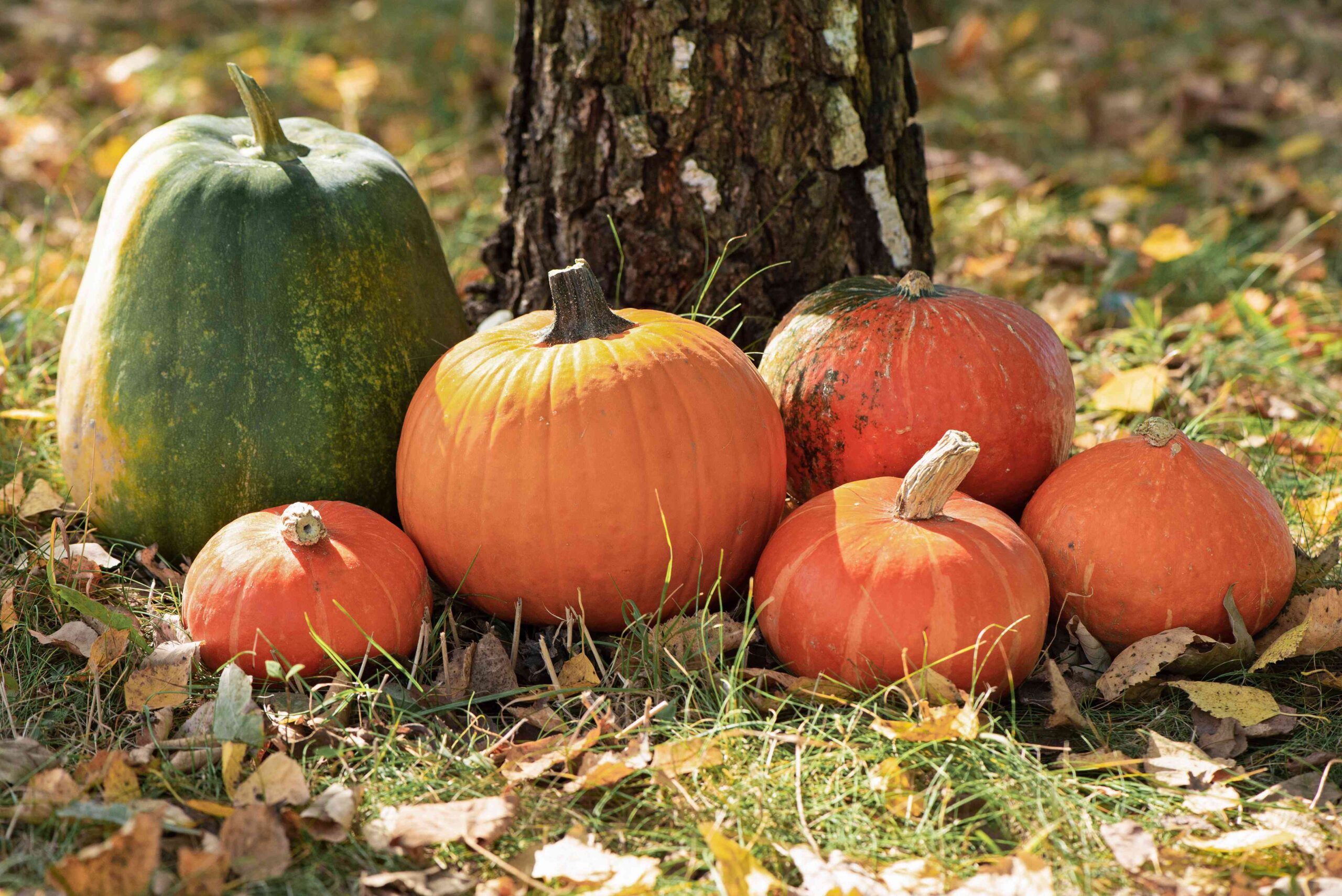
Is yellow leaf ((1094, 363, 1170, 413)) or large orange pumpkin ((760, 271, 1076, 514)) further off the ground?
large orange pumpkin ((760, 271, 1076, 514))

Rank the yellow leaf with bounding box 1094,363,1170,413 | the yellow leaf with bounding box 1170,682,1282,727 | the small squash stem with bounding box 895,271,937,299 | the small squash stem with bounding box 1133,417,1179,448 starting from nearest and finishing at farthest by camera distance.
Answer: the yellow leaf with bounding box 1170,682,1282,727, the small squash stem with bounding box 1133,417,1179,448, the small squash stem with bounding box 895,271,937,299, the yellow leaf with bounding box 1094,363,1170,413

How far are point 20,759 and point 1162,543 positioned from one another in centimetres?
206

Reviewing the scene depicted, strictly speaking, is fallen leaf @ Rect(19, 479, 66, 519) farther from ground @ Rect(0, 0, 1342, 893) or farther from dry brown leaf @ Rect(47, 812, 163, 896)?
dry brown leaf @ Rect(47, 812, 163, 896)

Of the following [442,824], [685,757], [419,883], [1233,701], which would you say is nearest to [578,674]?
[685,757]

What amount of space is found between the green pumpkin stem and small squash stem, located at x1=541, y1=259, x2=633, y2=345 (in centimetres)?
78

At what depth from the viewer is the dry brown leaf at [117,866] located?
151cm

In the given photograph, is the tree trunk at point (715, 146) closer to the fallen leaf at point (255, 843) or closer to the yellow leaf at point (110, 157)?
the fallen leaf at point (255, 843)

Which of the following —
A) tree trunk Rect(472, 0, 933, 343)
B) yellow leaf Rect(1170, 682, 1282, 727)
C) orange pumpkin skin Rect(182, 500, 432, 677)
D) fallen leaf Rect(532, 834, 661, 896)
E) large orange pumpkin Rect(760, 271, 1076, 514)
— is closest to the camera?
fallen leaf Rect(532, 834, 661, 896)

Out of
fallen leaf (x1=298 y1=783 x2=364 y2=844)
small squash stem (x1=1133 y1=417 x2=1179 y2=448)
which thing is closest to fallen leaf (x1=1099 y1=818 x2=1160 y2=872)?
small squash stem (x1=1133 y1=417 x2=1179 y2=448)

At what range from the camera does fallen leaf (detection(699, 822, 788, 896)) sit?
156 cm

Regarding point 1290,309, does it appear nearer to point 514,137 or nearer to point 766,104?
point 766,104

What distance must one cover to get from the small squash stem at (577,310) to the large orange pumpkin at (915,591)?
0.59m

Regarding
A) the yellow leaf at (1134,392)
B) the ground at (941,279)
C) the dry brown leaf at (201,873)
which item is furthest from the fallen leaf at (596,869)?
the yellow leaf at (1134,392)

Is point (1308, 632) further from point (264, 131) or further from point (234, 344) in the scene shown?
point (264, 131)
